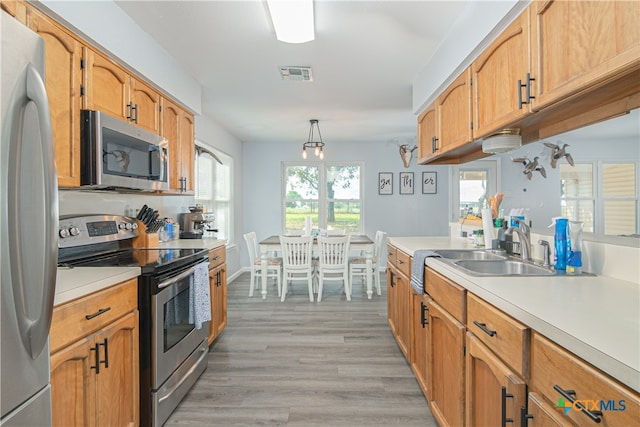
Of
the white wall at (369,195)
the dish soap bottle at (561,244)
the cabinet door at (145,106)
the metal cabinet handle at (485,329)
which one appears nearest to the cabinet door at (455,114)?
the dish soap bottle at (561,244)

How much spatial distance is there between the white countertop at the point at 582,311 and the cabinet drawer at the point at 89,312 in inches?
60.0

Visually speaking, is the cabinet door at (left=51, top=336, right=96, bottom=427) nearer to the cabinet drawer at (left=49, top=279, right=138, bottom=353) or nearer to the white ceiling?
the cabinet drawer at (left=49, top=279, right=138, bottom=353)

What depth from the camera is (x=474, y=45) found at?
1.92m

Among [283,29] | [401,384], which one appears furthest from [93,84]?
[401,384]

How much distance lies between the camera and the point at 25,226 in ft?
2.98

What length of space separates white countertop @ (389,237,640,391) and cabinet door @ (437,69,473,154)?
43.0 inches

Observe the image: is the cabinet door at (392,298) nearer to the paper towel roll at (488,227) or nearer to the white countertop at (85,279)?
the paper towel roll at (488,227)

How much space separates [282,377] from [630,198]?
2.21 metres

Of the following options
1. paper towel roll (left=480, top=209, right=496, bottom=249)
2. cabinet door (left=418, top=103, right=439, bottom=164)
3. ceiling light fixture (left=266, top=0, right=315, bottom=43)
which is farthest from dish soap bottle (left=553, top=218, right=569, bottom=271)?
ceiling light fixture (left=266, top=0, right=315, bottom=43)

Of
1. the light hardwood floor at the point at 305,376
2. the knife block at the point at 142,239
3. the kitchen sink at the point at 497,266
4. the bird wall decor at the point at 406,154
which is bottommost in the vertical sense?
the light hardwood floor at the point at 305,376

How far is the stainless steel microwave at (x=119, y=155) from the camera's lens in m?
1.80

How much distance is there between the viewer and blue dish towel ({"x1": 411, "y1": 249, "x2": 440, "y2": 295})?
1.99 meters

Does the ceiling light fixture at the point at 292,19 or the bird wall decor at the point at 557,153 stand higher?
the ceiling light fixture at the point at 292,19

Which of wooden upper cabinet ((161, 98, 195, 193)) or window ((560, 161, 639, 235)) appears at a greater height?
wooden upper cabinet ((161, 98, 195, 193))
